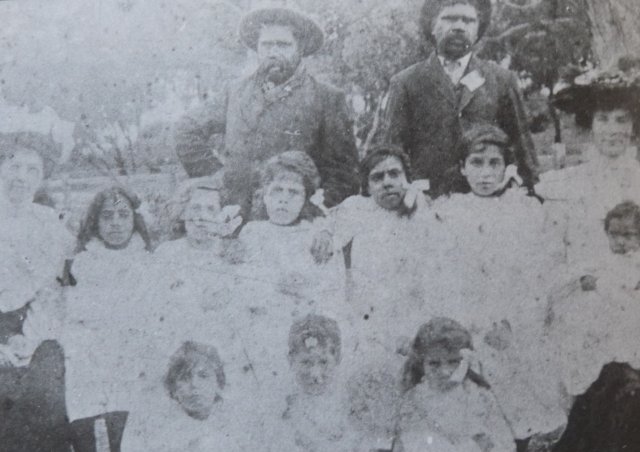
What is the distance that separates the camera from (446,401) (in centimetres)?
209

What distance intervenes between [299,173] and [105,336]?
847 millimetres

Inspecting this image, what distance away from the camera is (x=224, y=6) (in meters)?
2.20

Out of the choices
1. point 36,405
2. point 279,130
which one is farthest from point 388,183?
point 36,405

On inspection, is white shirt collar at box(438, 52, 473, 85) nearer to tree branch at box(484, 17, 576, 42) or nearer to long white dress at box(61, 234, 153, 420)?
tree branch at box(484, 17, 576, 42)

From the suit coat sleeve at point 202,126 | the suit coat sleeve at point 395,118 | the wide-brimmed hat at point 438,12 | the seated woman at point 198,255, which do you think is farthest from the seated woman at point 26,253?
the wide-brimmed hat at point 438,12

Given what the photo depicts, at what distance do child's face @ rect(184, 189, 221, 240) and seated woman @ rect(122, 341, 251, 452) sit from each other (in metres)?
0.38

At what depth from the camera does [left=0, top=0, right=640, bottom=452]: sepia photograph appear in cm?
210

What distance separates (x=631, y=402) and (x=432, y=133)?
3.60 ft

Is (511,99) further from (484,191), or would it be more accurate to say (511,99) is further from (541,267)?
(541,267)

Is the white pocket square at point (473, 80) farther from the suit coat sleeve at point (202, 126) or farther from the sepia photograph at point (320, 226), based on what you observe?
the suit coat sleeve at point (202, 126)

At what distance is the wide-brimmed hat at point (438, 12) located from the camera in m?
2.16

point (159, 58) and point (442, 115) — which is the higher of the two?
point (159, 58)

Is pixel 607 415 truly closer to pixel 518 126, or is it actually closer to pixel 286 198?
pixel 518 126

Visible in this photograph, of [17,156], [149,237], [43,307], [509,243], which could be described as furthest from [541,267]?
[17,156]
